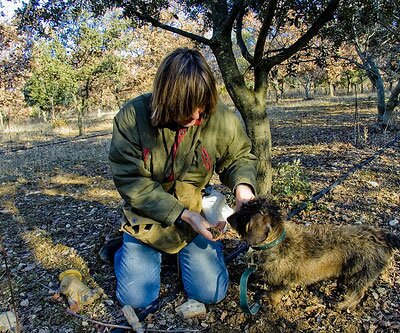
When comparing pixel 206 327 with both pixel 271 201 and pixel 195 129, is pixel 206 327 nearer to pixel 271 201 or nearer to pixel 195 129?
pixel 271 201

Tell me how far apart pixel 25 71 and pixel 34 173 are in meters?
7.73

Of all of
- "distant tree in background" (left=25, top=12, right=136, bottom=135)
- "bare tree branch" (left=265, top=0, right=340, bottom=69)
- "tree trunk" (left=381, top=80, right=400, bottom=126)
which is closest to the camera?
"bare tree branch" (left=265, top=0, right=340, bottom=69)

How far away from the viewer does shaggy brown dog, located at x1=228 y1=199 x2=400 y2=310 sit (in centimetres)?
277

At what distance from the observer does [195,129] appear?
2941 mm

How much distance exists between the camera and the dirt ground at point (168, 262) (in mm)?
2805

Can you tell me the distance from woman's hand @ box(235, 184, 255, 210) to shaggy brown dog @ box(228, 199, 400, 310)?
0.83 ft

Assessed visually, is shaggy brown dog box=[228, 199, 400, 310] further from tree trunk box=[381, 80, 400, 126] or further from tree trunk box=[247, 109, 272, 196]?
tree trunk box=[381, 80, 400, 126]

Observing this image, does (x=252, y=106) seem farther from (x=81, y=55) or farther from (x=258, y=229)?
(x=81, y=55)

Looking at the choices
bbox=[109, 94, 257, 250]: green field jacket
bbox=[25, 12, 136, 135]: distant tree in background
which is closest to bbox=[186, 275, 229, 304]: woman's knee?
bbox=[109, 94, 257, 250]: green field jacket

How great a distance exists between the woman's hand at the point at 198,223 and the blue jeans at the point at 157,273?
1.54 feet

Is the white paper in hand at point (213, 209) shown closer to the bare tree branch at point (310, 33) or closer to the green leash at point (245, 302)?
the green leash at point (245, 302)

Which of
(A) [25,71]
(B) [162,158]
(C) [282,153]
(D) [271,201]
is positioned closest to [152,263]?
(B) [162,158]

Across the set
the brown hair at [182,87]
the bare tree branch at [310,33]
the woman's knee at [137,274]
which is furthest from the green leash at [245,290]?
the bare tree branch at [310,33]

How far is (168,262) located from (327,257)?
162 cm
